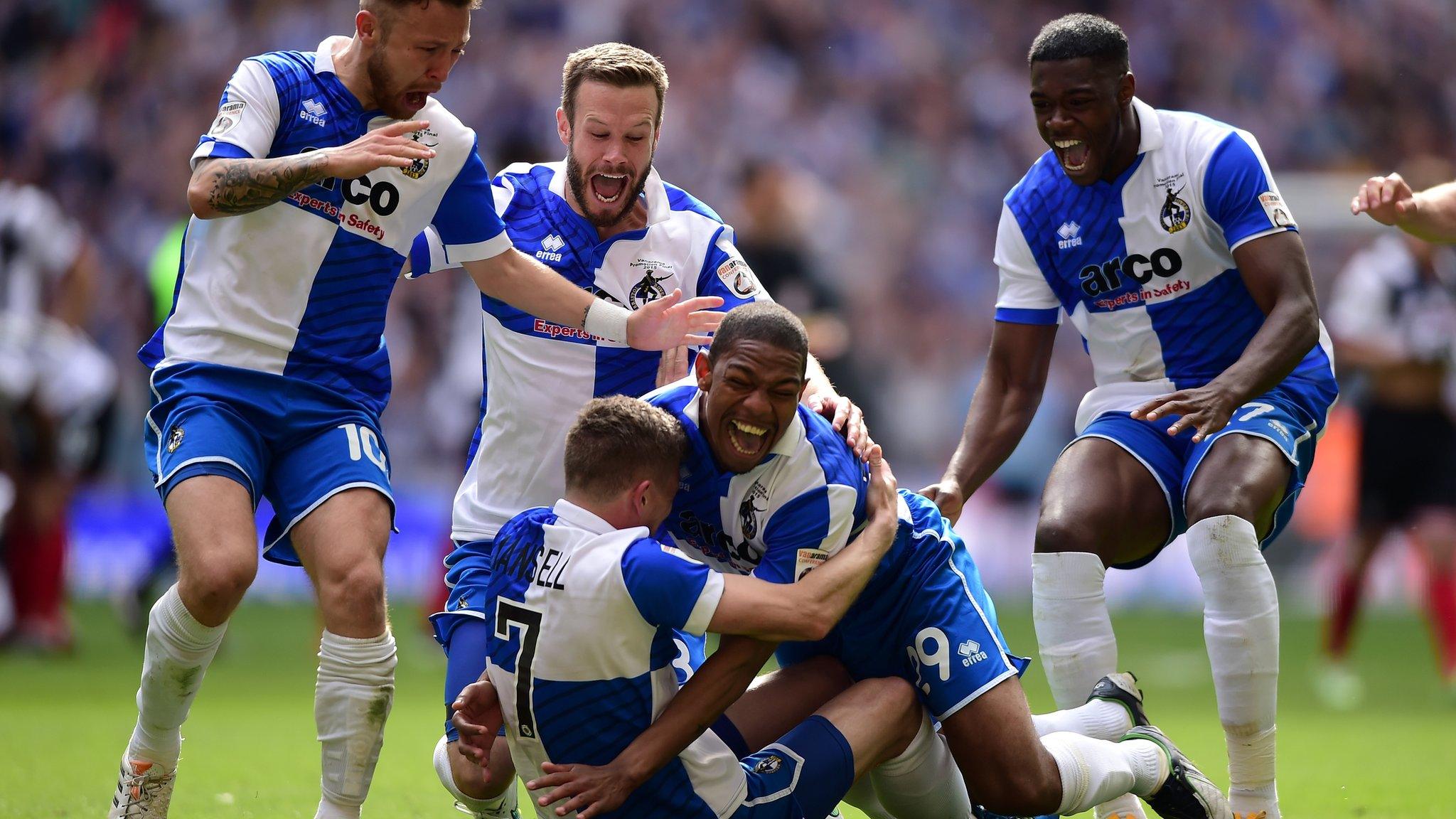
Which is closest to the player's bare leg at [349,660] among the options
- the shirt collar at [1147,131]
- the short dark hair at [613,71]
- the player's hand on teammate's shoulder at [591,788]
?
the player's hand on teammate's shoulder at [591,788]

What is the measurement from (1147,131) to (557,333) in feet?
7.40

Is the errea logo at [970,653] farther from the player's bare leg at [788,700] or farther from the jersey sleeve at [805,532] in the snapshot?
the jersey sleeve at [805,532]

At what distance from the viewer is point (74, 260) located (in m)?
11.3

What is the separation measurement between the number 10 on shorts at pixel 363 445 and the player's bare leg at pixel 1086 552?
2.18 metres

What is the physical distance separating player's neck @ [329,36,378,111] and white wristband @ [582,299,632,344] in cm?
97

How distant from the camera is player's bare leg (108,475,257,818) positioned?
452 centimetres

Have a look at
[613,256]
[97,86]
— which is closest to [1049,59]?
[613,256]

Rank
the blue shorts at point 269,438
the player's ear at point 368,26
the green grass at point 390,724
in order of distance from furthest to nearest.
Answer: the green grass at point 390,724 < the player's ear at point 368,26 < the blue shorts at point 269,438

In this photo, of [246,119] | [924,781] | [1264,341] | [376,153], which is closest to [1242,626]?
[1264,341]

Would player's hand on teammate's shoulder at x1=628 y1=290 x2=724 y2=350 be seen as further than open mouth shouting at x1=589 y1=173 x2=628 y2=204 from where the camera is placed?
No

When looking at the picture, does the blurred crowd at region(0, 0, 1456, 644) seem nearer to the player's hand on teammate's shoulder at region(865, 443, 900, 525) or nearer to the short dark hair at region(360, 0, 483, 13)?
the short dark hair at region(360, 0, 483, 13)

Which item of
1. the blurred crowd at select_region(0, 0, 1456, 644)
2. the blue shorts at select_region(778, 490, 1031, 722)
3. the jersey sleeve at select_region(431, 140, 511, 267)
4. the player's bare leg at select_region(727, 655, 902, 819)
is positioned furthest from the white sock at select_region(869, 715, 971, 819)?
the blurred crowd at select_region(0, 0, 1456, 644)

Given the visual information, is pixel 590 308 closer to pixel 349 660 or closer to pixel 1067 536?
pixel 349 660

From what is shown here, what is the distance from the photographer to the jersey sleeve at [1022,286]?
595cm
